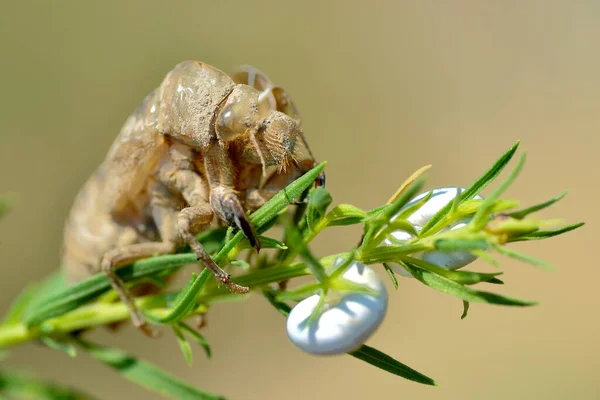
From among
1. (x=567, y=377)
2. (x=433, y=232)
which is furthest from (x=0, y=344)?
(x=567, y=377)

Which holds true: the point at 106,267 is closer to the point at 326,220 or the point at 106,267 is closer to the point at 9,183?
the point at 326,220

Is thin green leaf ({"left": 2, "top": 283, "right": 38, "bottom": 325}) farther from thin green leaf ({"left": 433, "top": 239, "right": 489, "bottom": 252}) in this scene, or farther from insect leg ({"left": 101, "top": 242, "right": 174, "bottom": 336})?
thin green leaf ({"left": 433, "top": 239, "right": 489, "bottom": 252})

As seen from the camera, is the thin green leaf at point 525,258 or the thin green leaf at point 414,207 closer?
the thin green leaf at point 525,258

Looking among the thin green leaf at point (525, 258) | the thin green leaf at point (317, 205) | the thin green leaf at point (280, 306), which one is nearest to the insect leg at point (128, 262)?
the thin green leaf at point (280, 306)

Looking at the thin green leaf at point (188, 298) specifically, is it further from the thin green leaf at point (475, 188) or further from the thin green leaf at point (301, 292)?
the thin green leaf at point (475, 188)

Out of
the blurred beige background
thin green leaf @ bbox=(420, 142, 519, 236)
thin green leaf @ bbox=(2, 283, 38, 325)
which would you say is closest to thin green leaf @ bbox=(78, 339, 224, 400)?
thin green leaf @ bbox=(2, 283, 38, 325)

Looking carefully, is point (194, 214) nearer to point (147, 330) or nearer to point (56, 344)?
point (147, 330)

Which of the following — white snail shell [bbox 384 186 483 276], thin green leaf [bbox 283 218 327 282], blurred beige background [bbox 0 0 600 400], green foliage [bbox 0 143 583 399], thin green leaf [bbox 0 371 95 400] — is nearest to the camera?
thin green leaf [bbox 283 218 327 282]

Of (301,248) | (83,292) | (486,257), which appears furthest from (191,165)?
(486,257)
